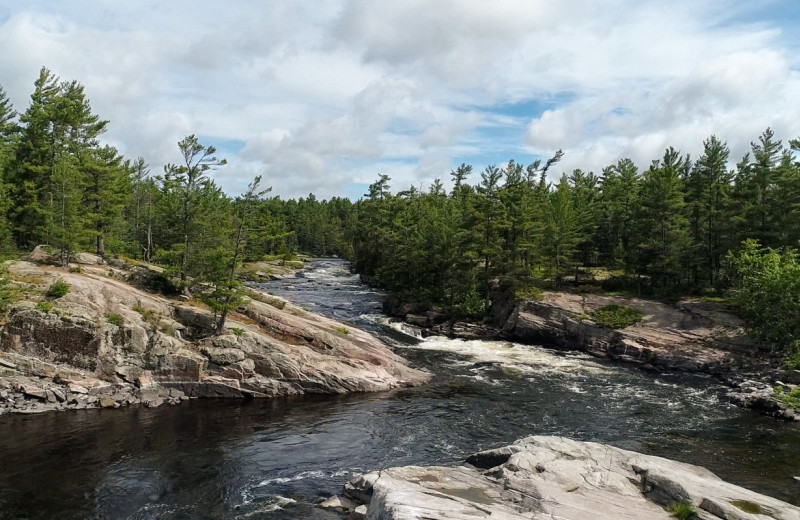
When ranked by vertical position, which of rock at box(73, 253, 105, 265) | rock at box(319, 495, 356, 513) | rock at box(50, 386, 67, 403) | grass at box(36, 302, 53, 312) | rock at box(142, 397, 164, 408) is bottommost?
rock at box(142, 397, 164, 408)

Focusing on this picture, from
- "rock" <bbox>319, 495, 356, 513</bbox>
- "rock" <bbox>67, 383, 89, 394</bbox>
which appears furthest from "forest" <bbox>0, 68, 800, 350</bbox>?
"rock" <bbox>319, 495, 356, 513</bbox>

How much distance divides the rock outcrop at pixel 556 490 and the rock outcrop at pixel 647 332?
85.7ft

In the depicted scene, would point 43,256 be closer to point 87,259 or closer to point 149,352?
point 87,259

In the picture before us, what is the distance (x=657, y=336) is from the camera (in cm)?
4428

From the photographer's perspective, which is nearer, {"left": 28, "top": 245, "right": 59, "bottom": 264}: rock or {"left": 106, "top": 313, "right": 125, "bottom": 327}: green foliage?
{"left": 106, "top": 313, "right": 125, "bottom": 327}: green foliage

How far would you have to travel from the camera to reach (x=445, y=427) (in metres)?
26.1

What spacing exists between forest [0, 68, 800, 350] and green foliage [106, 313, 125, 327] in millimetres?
5400

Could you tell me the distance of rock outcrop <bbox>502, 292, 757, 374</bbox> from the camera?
1618 inches

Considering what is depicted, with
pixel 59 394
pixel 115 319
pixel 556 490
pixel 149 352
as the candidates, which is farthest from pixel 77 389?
pixel 556 490

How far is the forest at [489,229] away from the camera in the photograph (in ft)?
123

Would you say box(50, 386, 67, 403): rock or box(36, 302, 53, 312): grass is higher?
box(36, 302, 53, 312): grass

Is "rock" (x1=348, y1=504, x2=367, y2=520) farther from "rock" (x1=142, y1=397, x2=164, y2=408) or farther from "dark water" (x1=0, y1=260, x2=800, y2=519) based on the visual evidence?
"rock" (x1=142, y1=397, x2=164, y2=408)

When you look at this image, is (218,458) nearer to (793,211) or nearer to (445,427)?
(445,427)

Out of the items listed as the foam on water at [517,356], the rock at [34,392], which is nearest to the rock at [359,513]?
the rock at [34,392]
